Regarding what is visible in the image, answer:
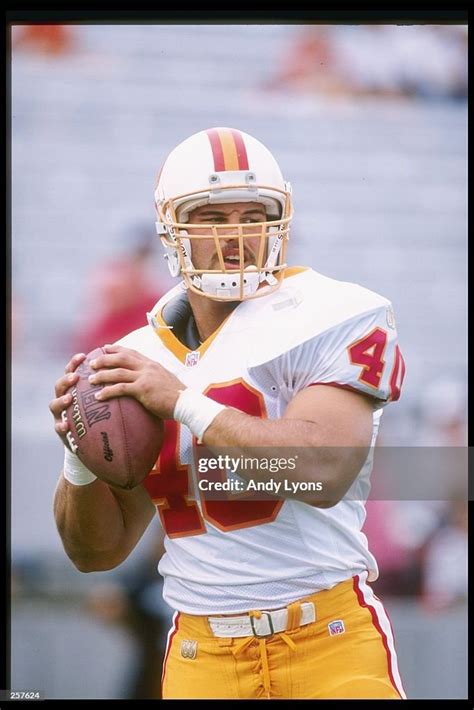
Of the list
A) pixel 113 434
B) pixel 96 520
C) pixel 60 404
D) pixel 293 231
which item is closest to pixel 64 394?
pixel 60 404

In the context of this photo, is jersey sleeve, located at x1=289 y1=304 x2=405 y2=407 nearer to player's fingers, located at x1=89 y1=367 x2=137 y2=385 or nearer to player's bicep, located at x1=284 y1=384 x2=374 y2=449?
player's bicep, located at x1=284 y1=384 x2=374 y2=449

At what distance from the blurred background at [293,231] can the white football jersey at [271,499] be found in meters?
0.38

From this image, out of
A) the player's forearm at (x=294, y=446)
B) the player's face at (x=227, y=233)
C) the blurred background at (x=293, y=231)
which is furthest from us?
the blurred background at (x=293, y=231)

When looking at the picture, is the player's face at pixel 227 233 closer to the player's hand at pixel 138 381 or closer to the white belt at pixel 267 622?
the player's hand at pixel 138 381

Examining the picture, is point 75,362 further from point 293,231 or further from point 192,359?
point 293,231

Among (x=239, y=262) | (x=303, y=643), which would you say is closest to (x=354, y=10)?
(x=239, y=262)

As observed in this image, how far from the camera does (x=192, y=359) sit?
169cm

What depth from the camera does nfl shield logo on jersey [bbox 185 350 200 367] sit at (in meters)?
1.69

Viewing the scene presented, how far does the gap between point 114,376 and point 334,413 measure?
1.05 feet

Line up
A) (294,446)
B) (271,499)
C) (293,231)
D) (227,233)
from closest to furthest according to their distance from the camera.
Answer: (294,446)
(271,499)
(227,233)
(293,231)

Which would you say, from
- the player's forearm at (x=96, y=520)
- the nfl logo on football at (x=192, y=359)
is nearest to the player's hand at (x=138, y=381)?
the nfl logo on football at (x=192, y=359)

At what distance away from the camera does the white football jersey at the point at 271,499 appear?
1.58 meters

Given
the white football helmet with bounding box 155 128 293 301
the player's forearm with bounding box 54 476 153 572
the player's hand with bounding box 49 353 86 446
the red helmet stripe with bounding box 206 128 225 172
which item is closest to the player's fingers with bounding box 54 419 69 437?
the player's hand with bounding box 49 353 86 446

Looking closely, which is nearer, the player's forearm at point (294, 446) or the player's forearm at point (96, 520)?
the player's forearm at point (294, 446)
